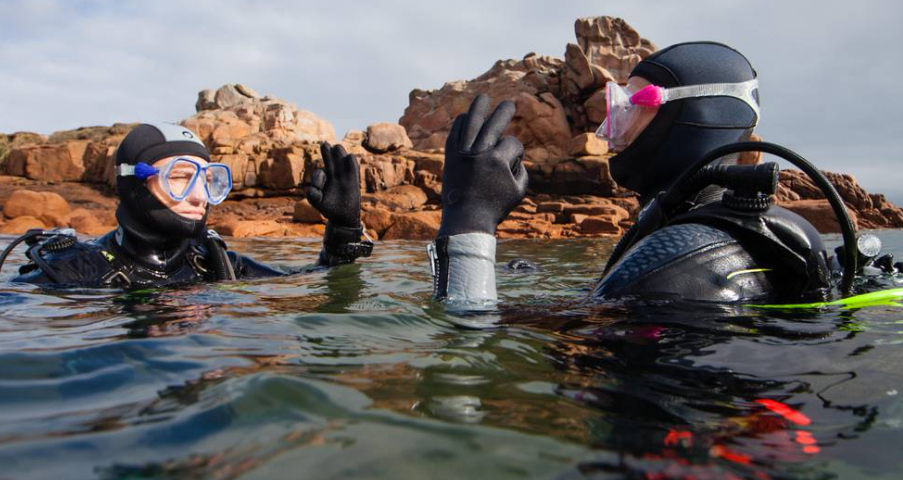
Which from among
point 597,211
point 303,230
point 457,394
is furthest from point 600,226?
point 457,394

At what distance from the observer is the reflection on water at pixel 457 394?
1.10 meters

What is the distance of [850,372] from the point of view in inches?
69.3

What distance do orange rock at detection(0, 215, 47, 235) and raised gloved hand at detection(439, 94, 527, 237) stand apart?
1493 centimetres

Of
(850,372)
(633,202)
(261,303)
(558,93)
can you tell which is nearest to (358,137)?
(558,93)

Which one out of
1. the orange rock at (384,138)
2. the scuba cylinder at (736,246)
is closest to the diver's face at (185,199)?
the scuba cylinder at (736,246)

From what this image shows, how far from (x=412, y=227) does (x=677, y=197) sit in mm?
11181

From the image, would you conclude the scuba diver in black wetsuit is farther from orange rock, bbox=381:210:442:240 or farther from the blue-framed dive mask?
orange rock, bbox=381:210:442:240

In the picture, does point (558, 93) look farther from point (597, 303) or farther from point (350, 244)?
point (597, 303)

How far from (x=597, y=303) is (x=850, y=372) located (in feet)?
3.20

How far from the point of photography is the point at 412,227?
13.6 meters

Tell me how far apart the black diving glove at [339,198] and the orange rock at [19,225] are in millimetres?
12601

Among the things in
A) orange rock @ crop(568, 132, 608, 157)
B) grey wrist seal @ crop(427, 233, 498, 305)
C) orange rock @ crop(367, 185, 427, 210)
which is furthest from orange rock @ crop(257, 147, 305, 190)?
grey wrist seal @ crop(427, 233, 498, 305)

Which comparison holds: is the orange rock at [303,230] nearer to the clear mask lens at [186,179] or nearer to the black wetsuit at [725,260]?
the clear mask lens at [186,179]

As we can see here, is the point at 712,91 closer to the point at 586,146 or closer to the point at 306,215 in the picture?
the point at 306,215
